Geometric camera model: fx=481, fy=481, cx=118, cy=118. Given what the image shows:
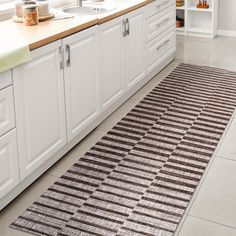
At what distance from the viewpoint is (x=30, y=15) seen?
3041 mm

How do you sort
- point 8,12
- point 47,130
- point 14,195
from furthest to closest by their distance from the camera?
point 8,12 → point 47,130 → point 14,195

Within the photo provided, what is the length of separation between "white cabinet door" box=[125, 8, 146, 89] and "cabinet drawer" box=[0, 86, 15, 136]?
1.60 m

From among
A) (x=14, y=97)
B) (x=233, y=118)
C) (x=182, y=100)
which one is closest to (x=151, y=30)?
(x=182, y=100)

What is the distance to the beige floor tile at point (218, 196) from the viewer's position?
8.46ft

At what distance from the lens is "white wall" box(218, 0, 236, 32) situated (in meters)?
6.12

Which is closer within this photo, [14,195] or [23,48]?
[23,48]

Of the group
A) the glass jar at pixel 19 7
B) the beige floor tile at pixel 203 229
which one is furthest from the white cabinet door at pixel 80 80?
the beige floor tile at pixel 203 229

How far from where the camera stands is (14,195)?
269cm

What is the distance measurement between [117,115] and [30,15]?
1169mm

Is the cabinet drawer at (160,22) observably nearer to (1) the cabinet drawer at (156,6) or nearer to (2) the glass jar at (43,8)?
(1) the cabinet drawer at (156,6)

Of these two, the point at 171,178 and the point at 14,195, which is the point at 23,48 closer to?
the point at 14,195

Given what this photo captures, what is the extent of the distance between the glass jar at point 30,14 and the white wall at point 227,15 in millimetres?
3676

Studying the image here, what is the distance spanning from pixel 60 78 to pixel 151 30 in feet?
5.51

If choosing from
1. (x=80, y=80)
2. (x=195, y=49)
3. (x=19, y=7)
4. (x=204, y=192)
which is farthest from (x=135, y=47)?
(x=195, y=49)
